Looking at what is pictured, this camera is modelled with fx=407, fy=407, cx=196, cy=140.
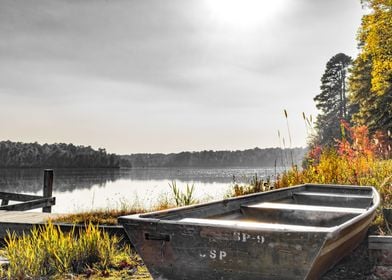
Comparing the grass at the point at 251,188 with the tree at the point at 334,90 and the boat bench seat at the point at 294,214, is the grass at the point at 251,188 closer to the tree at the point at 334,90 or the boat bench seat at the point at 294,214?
the boat bench seat at the point at 294,214

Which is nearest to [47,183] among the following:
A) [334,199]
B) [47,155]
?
[334,199]

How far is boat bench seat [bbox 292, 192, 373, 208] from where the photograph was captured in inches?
268

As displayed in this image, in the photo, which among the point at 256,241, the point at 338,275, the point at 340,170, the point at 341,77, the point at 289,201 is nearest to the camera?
the point at 256,241

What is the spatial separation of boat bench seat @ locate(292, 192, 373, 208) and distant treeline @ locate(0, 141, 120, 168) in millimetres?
121217

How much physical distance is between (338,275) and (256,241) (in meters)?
2.31

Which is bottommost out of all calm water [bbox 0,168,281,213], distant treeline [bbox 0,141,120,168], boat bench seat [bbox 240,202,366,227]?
calm water [bbox 0,168,281,213]

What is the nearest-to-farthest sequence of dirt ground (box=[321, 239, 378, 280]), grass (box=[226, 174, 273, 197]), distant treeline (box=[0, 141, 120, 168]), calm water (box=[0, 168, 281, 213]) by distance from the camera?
dirt ground (box=[321, 239, 378, 280]) < grass (box=[226, 174, 273, 197]) < calm water (box=[0, 168, 281, 213]) < distant treeline (box=[0, 141, 120, 168])

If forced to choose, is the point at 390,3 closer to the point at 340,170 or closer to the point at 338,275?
the point at 340,170

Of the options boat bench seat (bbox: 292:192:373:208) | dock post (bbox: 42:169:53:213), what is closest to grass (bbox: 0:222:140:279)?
boat bench seat (bbox: 292:192:373:208)

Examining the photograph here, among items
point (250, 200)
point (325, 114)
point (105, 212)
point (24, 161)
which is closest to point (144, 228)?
point (250, 200)

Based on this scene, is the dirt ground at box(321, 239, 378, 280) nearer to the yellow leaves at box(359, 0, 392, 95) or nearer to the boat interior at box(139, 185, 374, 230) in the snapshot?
the boat interior at box(139, 185, 374, 230)

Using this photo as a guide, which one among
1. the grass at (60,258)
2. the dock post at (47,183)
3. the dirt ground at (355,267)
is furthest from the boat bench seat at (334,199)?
the dock post at (47,183)

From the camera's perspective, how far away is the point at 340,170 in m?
9.06

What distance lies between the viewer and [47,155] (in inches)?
4850
